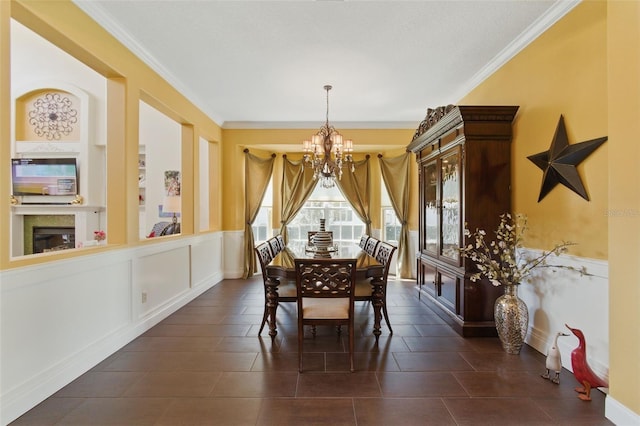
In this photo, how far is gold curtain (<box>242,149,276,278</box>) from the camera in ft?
17.5

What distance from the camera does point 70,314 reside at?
212 cm

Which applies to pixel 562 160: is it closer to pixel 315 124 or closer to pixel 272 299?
pixel 272 299

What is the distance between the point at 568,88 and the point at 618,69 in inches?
28.7

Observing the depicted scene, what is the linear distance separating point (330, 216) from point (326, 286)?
372 centimetres

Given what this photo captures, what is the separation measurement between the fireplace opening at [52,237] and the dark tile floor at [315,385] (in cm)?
296

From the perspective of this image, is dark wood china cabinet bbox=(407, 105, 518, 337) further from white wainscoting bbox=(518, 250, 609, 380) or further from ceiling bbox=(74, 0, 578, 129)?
ceiling bbox=(74, 0, 578, 129)

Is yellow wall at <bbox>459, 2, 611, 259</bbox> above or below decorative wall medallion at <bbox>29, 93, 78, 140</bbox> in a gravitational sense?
below

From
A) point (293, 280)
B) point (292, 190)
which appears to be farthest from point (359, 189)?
point (293, 280)

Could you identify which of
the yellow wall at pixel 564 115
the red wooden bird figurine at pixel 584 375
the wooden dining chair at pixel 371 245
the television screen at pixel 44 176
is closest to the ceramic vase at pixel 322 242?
the wooden dining chair at pixel 371 245

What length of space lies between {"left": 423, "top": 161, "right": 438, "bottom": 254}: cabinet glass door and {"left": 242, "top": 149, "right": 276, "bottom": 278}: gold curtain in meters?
2.93

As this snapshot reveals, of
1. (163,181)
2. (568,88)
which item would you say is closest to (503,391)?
(568,88)

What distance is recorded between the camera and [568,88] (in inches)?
90.0

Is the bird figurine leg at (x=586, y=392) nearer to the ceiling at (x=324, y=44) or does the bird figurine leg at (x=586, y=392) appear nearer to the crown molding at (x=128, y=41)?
the ceiling at (x=324, y=44)

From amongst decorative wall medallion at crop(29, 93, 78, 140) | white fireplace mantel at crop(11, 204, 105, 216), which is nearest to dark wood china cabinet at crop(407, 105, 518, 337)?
white fireplace mantel at crop(11, 204, 105, 216)
